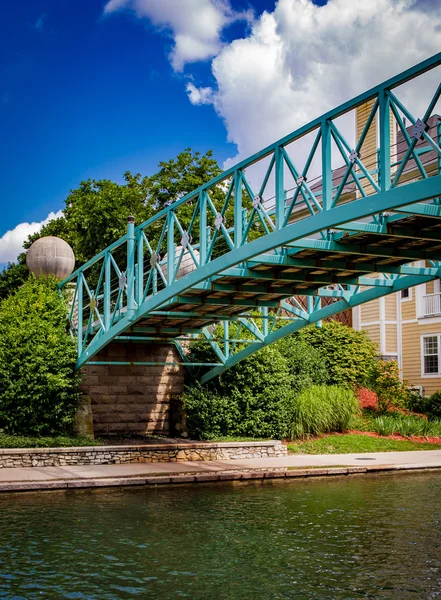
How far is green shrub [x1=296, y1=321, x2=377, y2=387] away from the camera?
27.7 meters

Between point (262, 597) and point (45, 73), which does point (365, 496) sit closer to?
point (262, 597)

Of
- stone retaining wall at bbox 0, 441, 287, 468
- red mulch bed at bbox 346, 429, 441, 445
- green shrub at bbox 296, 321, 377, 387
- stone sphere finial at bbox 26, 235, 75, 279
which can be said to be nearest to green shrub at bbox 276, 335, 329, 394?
green shrub at bbox 296, 321, 377, 387

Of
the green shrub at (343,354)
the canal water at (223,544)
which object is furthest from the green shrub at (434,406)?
the canal water at (223,544)

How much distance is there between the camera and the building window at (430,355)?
3124 centimetres

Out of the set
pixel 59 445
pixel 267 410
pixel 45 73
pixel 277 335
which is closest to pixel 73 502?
pixel 59 445

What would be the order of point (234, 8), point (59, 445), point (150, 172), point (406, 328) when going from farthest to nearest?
point (150, 172)
point (406, 328)
point (234, 8)
point (59, 445)

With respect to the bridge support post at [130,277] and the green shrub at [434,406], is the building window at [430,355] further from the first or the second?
the bridge support post at [130,277]

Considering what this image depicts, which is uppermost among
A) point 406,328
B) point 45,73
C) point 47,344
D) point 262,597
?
point 45,73

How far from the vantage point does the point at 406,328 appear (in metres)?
32.6

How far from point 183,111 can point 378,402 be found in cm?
1282

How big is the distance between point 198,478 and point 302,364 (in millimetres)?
10218

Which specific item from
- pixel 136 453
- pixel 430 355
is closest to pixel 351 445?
pixel 136 453

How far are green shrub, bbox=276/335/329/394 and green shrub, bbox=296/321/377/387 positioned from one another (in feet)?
2.01

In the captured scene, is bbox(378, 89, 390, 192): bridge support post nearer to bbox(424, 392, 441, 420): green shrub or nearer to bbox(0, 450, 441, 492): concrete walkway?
bbox(0, 450, 441, 492): concrete walkway
